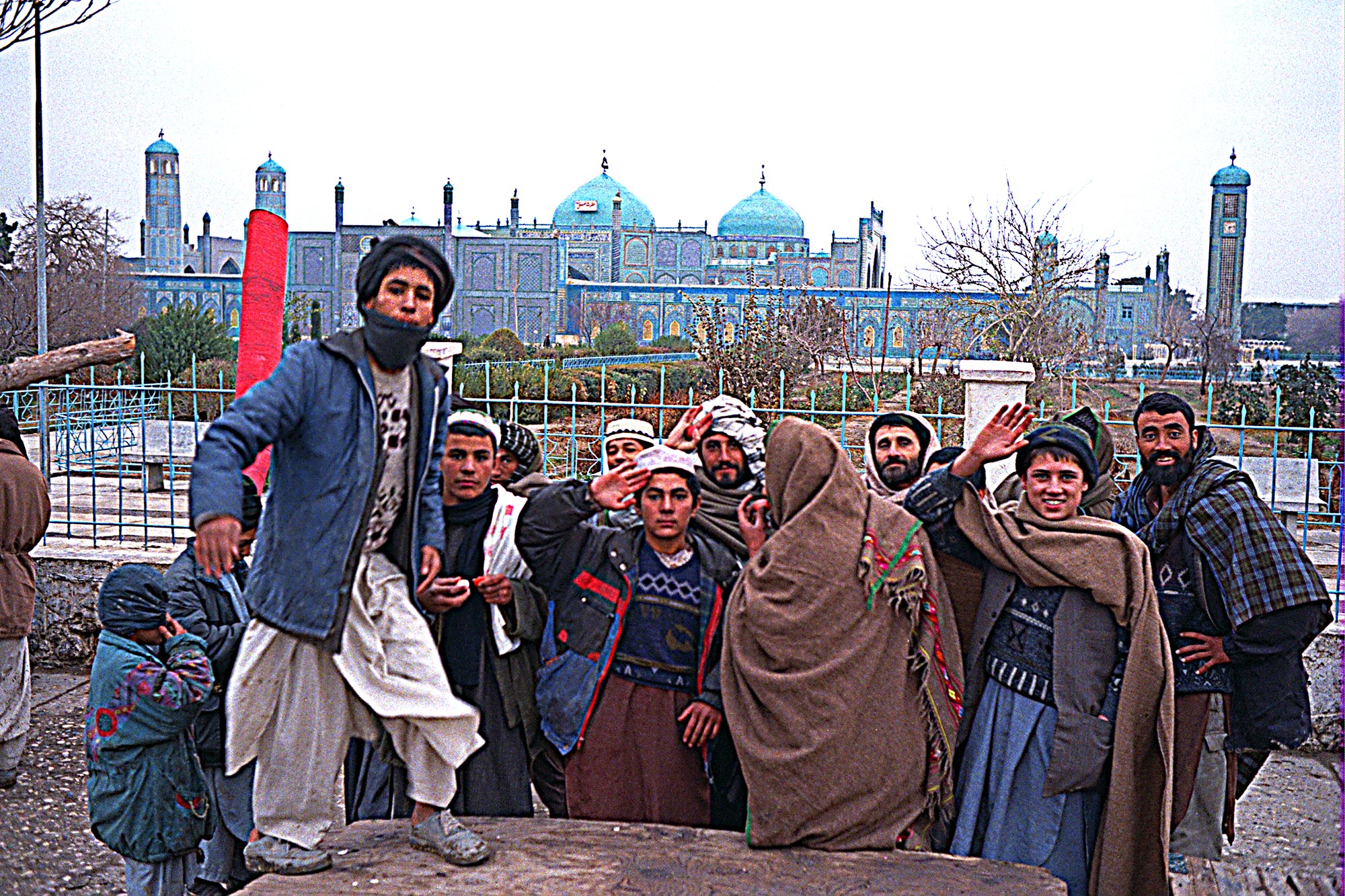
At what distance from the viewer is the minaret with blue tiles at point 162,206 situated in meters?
61.0

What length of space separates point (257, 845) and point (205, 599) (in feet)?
2.57

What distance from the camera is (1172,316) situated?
28.8 m

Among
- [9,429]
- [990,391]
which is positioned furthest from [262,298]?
[990,391]

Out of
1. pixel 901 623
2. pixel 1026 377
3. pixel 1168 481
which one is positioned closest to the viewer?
pixel 901 623

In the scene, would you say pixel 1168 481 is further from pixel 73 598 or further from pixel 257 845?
pixel 73 598

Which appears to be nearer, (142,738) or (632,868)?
(632,868)

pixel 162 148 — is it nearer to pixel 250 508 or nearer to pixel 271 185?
pixel 271 185

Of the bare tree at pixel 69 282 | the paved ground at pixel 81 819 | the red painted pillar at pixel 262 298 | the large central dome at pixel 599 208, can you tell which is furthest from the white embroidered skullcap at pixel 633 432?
the large central dome at pixel 599 208

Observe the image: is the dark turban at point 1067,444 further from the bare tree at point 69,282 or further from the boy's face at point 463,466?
the bare tree at point 69,282

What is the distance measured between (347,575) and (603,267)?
53172 millimetres

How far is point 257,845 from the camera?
8.29 feet

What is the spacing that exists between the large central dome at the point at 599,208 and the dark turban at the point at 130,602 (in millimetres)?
53589

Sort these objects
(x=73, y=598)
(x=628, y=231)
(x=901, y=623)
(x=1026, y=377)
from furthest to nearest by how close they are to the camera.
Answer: (x=628, y=231) < (x=73, y=598) < (x=1026, y=377) < (x=901, y=623)

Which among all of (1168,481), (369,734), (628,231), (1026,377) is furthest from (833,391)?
(628,231)
